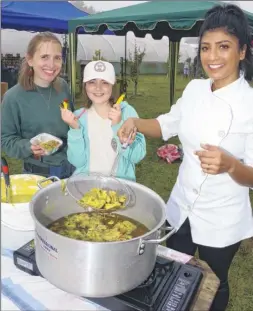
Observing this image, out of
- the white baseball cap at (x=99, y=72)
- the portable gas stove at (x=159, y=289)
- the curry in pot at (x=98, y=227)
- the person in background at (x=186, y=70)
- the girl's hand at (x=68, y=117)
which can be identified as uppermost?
the person in background at (x=186, y=70)

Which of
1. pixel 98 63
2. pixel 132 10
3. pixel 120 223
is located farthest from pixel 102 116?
pixel 132 10

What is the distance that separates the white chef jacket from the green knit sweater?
77 centimetres

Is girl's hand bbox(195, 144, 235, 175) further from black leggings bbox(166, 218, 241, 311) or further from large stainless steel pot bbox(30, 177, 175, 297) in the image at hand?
black leggings bbox(166, 218, 241, 311)

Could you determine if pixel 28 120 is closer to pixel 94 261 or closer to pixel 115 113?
pixel 115 113

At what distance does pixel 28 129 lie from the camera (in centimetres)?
184

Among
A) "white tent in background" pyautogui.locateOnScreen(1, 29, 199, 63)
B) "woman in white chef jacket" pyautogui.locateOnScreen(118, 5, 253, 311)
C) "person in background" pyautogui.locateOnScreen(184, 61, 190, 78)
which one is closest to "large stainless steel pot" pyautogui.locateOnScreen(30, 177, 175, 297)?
"woman in white chef jacket" pyautogui.locateOnScreen(118, 5, 253, 311)

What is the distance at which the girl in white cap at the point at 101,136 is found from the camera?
1.75m

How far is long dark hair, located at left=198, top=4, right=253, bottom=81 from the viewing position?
124 centimetres

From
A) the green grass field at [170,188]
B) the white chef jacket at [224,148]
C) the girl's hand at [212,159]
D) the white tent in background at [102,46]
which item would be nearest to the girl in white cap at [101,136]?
the white chef jacket at [224,148]

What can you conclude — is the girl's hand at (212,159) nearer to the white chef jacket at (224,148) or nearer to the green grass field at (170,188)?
the white chef jacket at (224,148)

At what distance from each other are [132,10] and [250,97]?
444cm

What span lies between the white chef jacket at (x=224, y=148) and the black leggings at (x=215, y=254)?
0.04 meters

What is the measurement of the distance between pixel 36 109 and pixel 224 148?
105 centimetres

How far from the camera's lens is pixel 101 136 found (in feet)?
5.91
